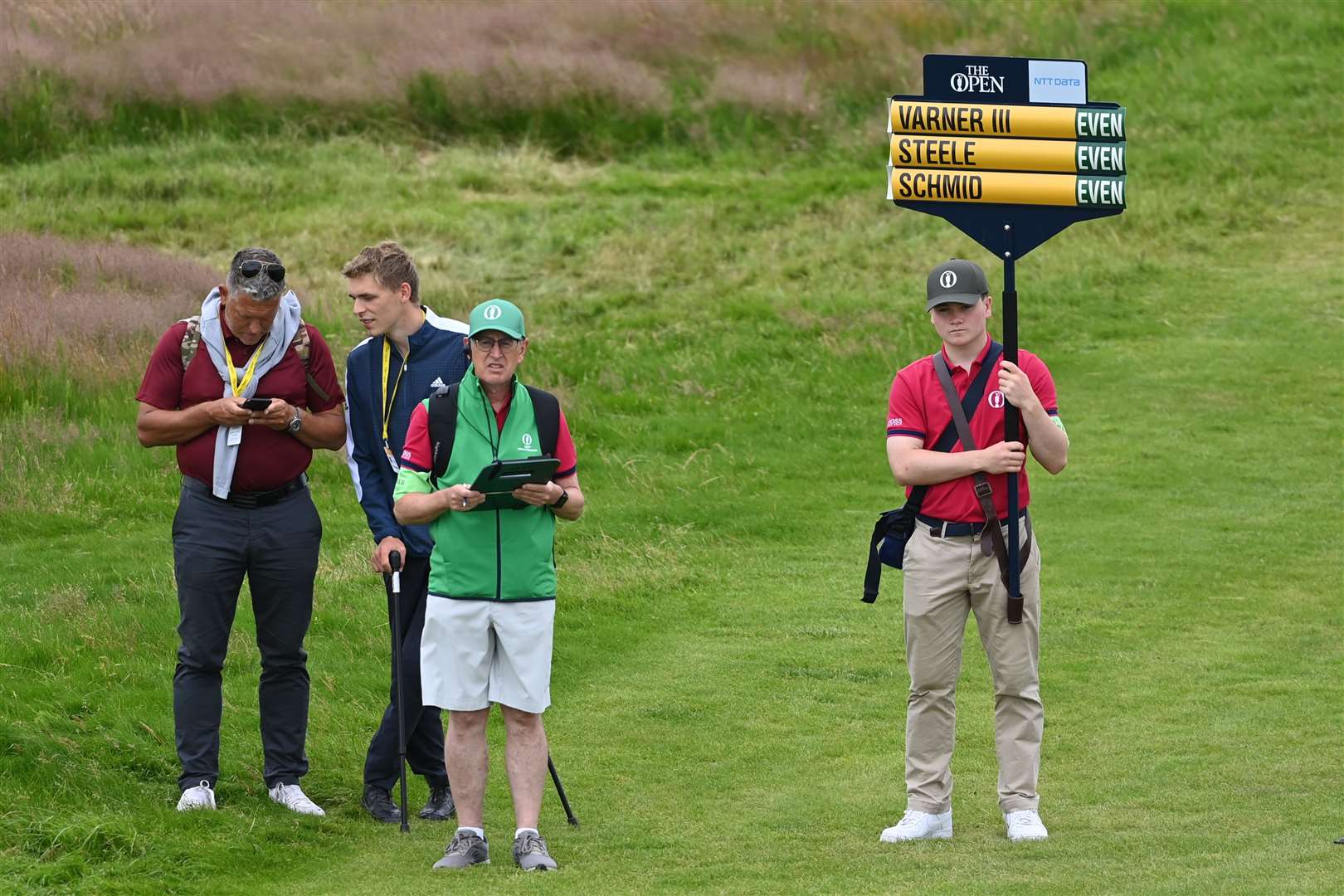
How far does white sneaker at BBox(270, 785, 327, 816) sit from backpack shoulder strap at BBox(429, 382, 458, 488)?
1.95 meters

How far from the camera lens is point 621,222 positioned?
25.2 metres

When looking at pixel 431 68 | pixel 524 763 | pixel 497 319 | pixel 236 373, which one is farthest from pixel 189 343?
pixel 431 68

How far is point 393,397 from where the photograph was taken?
27.1 feet

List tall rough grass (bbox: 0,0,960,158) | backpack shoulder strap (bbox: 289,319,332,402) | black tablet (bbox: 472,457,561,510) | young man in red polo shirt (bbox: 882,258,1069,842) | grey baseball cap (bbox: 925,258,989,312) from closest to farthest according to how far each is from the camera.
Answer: black tablet (bbox: 472,457,561,510) < grey baseball cap (bbox: 925,258,989,312) < young man in red polo shirt (bbox: 882,258,1069,842) < backpack shoulder strap (bbox: 289,319,332,402) < tall rough grass (bbox: 0,0,960,158)

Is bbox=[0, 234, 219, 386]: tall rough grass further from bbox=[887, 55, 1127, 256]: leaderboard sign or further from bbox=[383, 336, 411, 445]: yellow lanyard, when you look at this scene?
bbox=[887, 55, 1127, 256]: leaderboard sign

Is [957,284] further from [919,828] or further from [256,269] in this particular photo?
[256,269]

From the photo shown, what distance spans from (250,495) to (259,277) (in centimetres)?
98

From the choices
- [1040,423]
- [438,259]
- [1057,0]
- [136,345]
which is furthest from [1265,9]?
[1040,423]

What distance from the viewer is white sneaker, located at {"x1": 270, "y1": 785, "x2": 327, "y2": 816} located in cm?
845

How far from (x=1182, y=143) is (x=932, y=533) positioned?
21090mm

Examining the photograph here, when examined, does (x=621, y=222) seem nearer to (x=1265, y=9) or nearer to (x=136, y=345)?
(x=136, y=345)

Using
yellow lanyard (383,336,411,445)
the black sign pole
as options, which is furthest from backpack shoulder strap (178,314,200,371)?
the black sign pole

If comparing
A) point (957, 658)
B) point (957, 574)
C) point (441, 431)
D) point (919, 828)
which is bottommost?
point (919, 828)

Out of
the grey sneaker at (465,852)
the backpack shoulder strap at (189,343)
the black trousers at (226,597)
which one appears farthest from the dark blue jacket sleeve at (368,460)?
the grey sneaker at (465,852)
